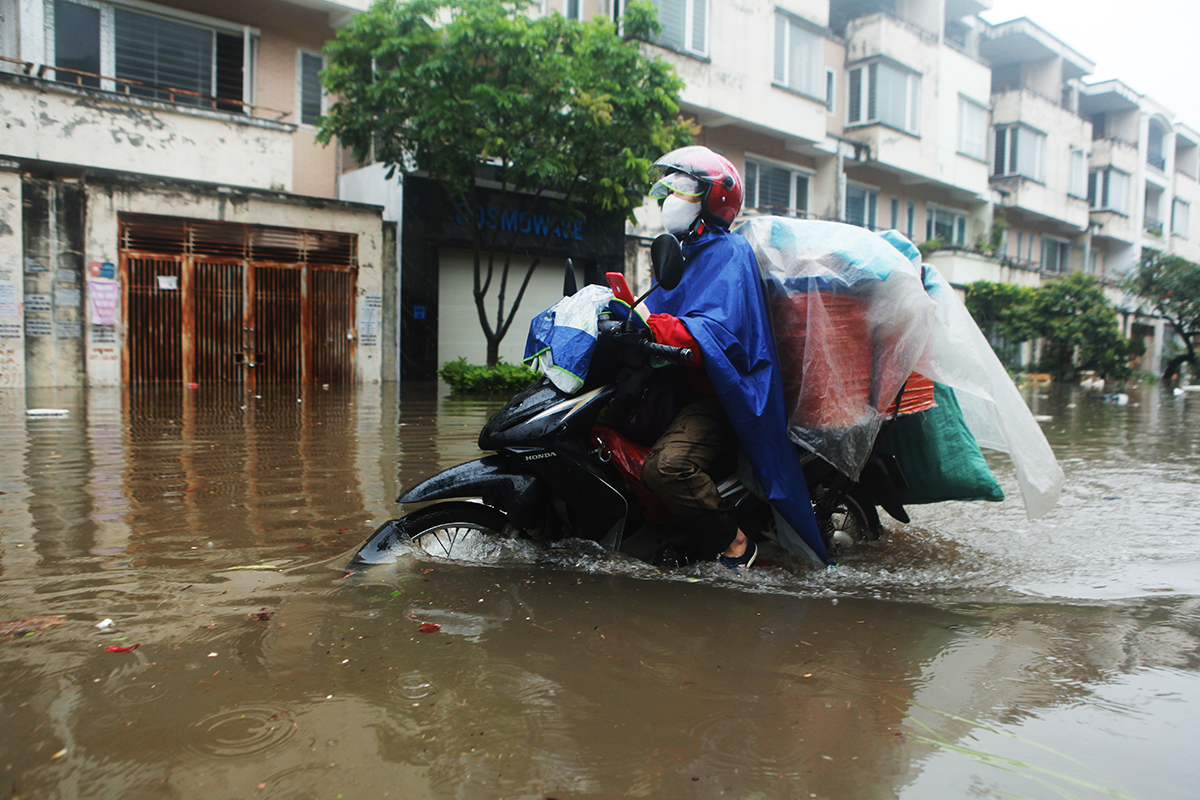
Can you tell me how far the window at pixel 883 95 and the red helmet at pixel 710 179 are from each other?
23767 mm

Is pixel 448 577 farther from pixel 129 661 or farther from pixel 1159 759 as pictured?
pixel 1159 759

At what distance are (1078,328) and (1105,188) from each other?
1621cm

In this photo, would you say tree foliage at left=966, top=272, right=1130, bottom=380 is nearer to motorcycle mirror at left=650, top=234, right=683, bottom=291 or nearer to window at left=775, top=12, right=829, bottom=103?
window at left=775, top=12, right=829, bottom=103

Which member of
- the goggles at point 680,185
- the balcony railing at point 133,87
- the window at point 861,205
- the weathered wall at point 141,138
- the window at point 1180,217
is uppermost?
the window at point 1180,217

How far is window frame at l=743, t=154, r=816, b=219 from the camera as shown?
23.0m

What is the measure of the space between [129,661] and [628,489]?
180 centimetres

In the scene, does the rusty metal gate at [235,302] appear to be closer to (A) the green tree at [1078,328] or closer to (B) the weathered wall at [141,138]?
(B) the weathered wall at [141,138]

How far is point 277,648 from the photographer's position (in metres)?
2.59

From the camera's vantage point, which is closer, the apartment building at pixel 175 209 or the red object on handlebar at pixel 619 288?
the red object on handlebar at pixel 619 288

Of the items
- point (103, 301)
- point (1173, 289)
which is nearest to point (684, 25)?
point (103, 301)

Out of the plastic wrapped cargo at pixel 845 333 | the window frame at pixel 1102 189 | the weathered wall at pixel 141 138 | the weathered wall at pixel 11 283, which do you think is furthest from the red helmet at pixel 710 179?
the window frame at pixel 1102 189

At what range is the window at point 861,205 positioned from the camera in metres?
26.2

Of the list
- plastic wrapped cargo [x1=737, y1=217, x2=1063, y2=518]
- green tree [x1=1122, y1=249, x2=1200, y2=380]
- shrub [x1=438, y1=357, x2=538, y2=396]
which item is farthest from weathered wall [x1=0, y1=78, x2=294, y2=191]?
green tree [x1=1122, y1=249, x2=1200, y2=380]

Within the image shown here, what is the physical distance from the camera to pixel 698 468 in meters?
3.28
